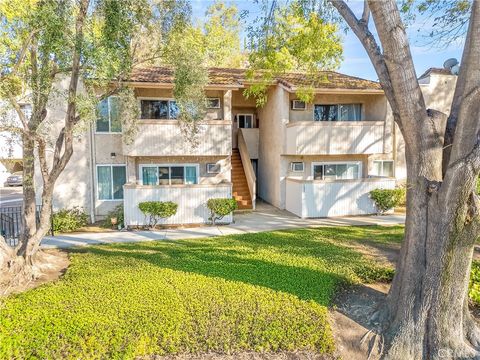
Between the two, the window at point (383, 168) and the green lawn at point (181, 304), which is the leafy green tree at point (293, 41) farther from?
the window at point (383, 168)

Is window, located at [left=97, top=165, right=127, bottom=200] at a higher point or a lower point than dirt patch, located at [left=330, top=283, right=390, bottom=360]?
higher

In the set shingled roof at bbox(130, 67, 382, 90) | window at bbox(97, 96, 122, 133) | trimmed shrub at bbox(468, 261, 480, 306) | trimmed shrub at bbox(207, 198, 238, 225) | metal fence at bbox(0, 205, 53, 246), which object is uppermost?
shingled roof at bbox(130, 67, 382, 90)

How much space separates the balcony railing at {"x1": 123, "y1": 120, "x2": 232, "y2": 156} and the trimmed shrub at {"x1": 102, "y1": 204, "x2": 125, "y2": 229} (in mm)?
2607

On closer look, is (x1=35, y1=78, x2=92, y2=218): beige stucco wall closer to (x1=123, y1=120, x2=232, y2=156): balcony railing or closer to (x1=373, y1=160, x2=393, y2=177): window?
(x1=123, y1=120, x2=232, y2=156): balcony railing

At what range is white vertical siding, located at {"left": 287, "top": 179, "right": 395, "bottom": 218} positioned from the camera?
13914 millimetres

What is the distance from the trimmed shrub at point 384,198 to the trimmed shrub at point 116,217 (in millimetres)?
11622

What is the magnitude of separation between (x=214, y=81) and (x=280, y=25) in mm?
4770

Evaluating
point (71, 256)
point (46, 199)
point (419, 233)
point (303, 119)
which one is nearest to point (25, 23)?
point (46, 199)

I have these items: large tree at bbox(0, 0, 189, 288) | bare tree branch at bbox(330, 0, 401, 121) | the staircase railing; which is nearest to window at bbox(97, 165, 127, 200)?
the staircase railing

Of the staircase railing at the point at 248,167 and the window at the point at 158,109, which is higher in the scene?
the window at the point at 158,109

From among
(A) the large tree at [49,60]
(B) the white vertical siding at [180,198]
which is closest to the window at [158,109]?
(B) the white vertical siding at [180,198]

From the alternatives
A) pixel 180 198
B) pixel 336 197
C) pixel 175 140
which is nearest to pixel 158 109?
pixel 175 140

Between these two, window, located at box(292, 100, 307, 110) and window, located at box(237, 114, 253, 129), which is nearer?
window, located at box(292, 100, 307, 110)

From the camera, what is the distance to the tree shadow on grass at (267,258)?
263 inches
